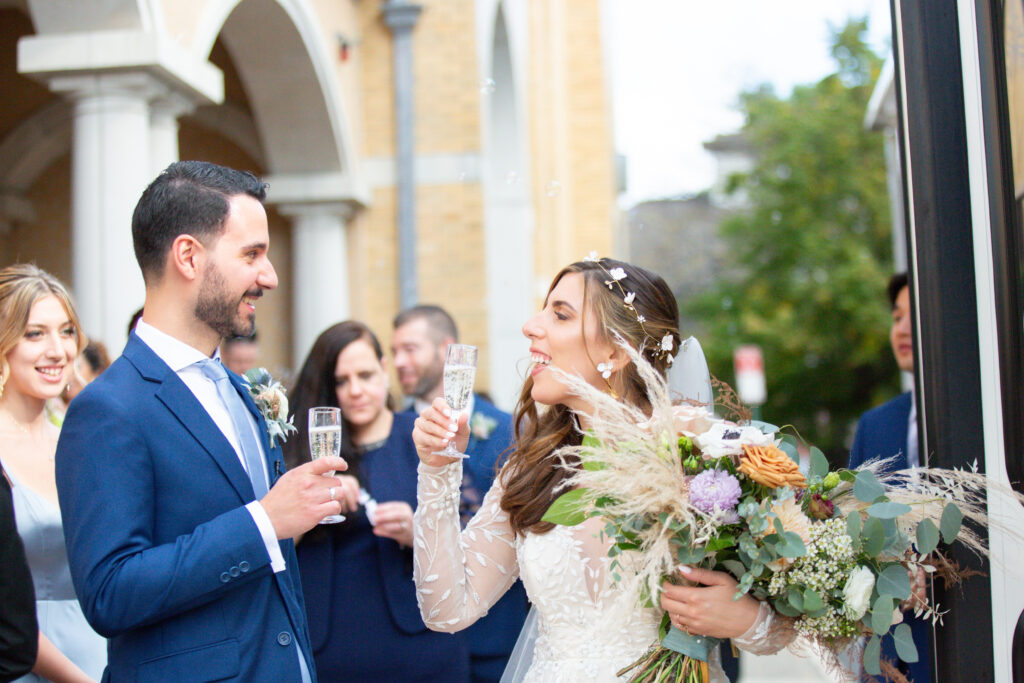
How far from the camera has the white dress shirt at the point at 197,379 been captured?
2.51 m

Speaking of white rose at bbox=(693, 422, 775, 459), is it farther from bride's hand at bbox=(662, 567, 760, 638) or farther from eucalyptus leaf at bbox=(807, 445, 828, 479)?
bride's hand at bbox=(662, 567, 760, 638)

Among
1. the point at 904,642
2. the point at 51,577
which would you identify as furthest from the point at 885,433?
the point at 51,577

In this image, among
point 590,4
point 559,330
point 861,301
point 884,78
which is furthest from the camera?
point 861,301

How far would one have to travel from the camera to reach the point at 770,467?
211cm

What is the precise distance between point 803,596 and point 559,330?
104 centimetres

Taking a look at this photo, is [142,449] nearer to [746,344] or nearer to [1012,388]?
[1012,388]

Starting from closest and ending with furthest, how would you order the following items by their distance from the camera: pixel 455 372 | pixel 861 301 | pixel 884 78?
pixel 455 372
pixel 884 78
pixel 861 301

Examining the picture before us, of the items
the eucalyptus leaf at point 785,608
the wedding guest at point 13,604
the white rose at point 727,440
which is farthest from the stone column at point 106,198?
the eucalyptus leaf at point 785,608

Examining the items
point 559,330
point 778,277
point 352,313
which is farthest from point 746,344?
point 559,330

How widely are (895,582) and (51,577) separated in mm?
2799

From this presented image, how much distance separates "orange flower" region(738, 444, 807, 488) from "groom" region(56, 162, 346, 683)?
0.94m

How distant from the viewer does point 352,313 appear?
1001cm

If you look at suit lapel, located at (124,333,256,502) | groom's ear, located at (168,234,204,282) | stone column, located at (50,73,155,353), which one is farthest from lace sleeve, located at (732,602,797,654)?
stone column, located at (50,73,155,353)

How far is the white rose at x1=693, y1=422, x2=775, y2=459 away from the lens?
216 centimetres
